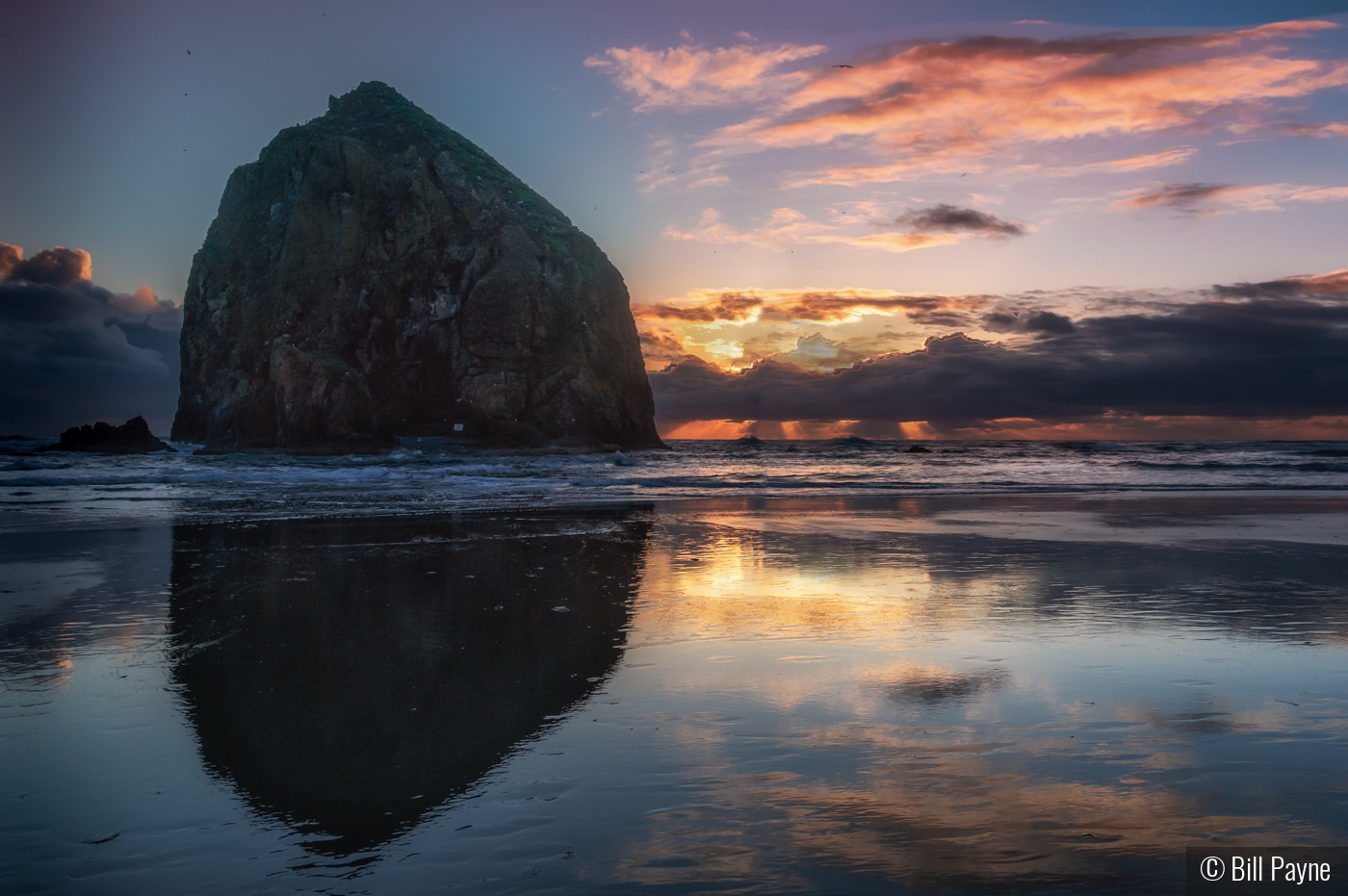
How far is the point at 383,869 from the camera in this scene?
2.53 m

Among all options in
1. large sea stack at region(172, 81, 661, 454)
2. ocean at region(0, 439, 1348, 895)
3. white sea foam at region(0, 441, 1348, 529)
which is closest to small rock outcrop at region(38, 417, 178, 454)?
large sea stack at region(172, 81, 661, 454)

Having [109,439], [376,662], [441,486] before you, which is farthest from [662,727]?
[109,439]

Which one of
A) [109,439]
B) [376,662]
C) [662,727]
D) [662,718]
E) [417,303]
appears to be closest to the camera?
[662,727]

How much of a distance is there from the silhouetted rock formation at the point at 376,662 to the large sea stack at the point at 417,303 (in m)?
59.8

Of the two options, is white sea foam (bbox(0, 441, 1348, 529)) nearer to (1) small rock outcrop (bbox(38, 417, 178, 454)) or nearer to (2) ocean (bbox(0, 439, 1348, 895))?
(2) ocean (bbox(0, 439, 1348, 895))

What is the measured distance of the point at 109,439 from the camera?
166 feet

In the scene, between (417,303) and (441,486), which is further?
(417,303)

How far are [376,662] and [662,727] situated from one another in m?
2.22

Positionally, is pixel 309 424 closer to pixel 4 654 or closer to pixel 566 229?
pixel 566 229

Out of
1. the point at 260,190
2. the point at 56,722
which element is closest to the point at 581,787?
the point at 56,722

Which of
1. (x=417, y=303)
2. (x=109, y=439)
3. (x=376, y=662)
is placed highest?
(x=417, y=303)

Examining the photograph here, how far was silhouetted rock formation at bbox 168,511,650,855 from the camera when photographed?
3.25 meters

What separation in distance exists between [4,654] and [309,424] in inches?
2359

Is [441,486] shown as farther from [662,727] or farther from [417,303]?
[417,303]
